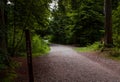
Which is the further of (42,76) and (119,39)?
(119,39)

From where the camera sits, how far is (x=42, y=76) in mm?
9344

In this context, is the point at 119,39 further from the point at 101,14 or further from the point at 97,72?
the point at 101,14

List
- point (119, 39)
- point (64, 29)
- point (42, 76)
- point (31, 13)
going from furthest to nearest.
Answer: point (64, 29) < point (119, 39) < point (31, 13) < point (42, 76)

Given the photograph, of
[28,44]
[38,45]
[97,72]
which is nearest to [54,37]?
[38,45]

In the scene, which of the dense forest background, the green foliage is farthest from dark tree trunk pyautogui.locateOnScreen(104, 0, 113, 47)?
the green foliage

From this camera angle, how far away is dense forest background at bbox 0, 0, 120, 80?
38.2ft

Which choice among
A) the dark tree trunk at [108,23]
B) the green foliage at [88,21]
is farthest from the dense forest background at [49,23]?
the dark tree trunk at [108,23]

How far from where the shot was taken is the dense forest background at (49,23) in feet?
38.2

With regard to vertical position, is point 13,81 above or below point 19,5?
below

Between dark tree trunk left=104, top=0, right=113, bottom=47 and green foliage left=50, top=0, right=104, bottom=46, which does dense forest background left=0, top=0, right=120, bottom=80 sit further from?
dark tree trunk left=104, top=0, right=113, bottom=47

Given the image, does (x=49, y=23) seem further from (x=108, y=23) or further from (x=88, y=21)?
(x=108, y=23)

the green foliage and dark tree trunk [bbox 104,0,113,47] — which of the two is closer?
dark tree trunk [bbox 104,0,113,47]

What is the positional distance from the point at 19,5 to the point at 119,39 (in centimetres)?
980

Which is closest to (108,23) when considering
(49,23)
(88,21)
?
(88,21)
